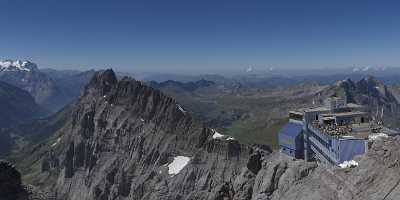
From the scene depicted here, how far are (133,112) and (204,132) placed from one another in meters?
43.0

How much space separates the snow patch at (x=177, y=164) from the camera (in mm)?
132688

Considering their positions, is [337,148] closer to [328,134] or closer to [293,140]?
[328,134]

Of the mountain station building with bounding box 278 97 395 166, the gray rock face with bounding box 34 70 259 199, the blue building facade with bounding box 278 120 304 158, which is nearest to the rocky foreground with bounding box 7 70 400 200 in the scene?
the gray rock face with bounding box 34 70 259 199

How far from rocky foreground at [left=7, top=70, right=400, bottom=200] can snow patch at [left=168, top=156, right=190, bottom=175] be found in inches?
16.0

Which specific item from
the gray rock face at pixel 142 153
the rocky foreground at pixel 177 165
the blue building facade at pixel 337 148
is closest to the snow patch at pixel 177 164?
the rocky foreground at pixel 177 165

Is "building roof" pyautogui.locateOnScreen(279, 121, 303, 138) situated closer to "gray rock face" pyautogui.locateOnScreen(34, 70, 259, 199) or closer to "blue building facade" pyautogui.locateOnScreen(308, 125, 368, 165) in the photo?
"blue building facade" pyautogui.locateOnScreen(308, 125, 368, 165)

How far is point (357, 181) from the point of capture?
139 feet

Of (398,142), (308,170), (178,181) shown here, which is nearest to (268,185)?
(308,170)

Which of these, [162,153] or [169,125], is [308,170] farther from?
[169,125]

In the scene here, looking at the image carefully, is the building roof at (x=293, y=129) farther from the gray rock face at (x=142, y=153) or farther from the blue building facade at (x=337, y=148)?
the gray rock face at (x=142, y=153)

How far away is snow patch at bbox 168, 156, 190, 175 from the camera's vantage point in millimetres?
132688

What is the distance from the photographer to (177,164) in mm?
137500

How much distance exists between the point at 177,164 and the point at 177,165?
2.93ft

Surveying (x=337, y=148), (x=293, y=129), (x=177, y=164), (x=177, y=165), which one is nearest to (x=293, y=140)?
(x=293, y=129)
